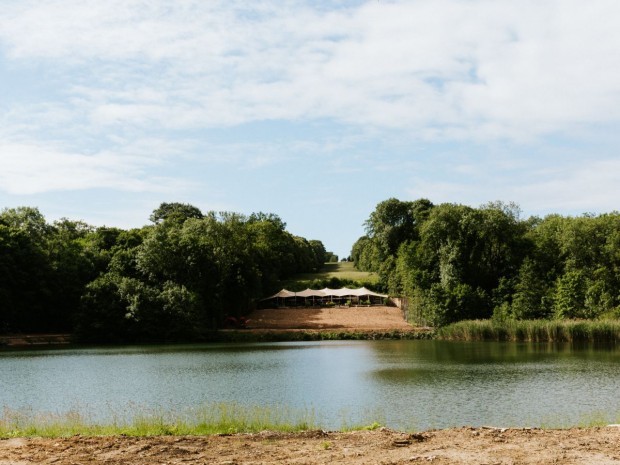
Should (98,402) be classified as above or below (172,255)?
below

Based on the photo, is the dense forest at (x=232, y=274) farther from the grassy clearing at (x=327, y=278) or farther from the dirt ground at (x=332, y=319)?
the grassy clearing at (x=327, y=278)

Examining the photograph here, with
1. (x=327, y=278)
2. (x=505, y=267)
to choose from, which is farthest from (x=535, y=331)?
(x=327, y=278)

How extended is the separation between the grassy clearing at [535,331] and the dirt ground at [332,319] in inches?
316

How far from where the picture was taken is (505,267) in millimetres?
67625

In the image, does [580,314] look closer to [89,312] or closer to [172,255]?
[172,255]

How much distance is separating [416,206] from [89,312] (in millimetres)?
39850

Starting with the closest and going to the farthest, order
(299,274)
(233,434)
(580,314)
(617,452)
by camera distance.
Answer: (617,452)
(233,434)
(580,314)
(299,274)

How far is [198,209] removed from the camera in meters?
113

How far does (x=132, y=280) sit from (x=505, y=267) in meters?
36.2

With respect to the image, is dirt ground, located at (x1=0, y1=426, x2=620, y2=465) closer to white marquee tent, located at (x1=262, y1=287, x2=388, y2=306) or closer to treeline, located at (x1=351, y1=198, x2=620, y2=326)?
treeline, located at (x1=351, y1=198, x2=620, y2=326)

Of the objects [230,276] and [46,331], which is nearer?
[46,331]

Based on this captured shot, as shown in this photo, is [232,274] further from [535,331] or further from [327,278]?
[535,331]

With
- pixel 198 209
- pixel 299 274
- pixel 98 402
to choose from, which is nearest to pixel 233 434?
pixel 98 402

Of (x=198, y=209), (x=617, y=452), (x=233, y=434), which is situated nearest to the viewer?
(x=617, y=452)
